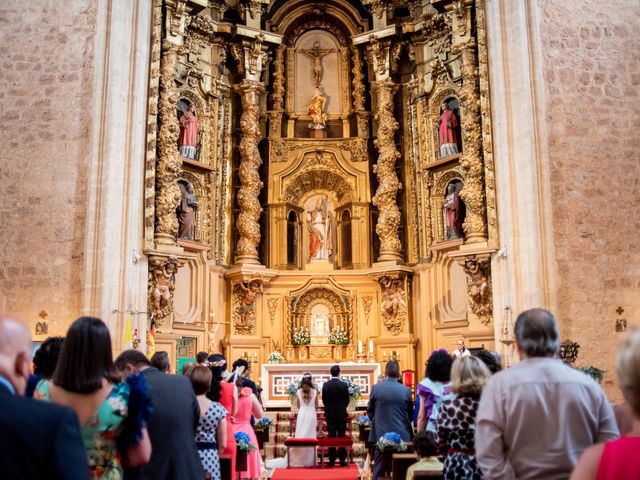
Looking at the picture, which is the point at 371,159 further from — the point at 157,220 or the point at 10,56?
the point at 10,56

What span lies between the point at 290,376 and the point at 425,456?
9.66 meters

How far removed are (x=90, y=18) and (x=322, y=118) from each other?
6948 millimetres

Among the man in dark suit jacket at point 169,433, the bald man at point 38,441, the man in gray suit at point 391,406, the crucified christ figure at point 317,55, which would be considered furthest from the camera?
the crucified christ figure at point 317,55

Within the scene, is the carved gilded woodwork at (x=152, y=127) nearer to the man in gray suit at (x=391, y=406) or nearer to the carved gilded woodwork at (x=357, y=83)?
the carved gilded woodwork at (x=357, y=83)

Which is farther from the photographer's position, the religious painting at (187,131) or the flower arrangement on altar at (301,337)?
the flower arrangement on altar at (301,337)

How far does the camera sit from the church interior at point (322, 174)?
42.2 feet

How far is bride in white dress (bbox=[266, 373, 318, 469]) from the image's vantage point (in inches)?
454

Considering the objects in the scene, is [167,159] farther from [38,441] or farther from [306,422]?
[38,441]

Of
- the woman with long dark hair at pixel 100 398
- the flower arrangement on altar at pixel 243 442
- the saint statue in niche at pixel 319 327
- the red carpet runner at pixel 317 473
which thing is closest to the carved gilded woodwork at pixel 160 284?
the saint statue in niche at pixel 319 327

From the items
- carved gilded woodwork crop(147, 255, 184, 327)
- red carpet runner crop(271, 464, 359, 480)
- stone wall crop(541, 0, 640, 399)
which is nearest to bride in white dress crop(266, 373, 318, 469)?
red carpet runner crop(271, 464, 359, 480)

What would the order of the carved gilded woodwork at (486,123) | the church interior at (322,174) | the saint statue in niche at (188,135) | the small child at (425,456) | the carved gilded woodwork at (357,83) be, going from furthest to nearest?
the carved gilded woodwork at (357,83)
the saint statue in niche at (188,135)
the carved gilded woodwork at (486,123)
the church interior at (322,174)
the small child at (425,456)

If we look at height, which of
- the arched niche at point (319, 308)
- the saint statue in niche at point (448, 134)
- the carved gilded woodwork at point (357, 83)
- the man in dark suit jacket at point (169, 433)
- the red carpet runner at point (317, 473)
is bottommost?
the red carpet runner at point (317, 473)

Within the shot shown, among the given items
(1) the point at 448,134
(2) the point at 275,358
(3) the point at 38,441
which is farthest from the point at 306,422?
(3) the point at 38,441

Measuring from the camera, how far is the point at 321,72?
19.4 metres
